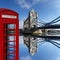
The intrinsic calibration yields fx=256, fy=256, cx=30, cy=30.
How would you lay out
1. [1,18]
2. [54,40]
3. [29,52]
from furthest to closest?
[54,40] → [29,52] → [1,18]

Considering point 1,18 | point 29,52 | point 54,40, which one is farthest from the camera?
point 54,40

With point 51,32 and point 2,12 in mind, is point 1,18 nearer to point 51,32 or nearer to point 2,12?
point 2,12

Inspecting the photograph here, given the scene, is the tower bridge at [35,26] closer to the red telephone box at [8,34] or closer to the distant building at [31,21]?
the distant building at [31,21]

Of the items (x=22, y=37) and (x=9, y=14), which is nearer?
(x=9, y=14)

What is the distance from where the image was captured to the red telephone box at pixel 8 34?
2976mm

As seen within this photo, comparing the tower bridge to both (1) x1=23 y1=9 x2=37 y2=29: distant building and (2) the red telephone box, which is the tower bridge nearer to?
(1) x1=23 y1=9 x2=37 y2=29: distant building

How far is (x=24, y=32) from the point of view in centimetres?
585

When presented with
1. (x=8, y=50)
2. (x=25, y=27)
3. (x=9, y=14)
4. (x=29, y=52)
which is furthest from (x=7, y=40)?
(x=25, y=27)

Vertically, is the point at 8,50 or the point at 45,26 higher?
the point at 45,26

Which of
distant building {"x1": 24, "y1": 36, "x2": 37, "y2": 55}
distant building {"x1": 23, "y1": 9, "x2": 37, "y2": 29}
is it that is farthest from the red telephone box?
distant building {"x1": 23, "y1": 9, "x2": 37, "y2": 29}

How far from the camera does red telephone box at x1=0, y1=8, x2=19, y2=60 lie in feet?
9.76

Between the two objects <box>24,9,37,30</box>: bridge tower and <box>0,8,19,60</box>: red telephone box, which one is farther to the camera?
<box>24,9,37,30</box>: bridge tower

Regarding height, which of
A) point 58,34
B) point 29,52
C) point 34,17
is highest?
point 34,17

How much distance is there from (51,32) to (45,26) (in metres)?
0.21
